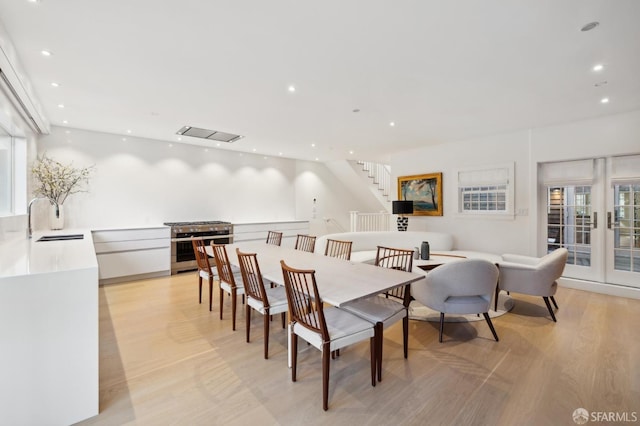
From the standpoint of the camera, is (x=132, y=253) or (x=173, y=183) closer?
(x=132, y=253)

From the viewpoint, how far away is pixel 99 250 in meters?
4.69

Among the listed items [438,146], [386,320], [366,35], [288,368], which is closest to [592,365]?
[386,320]

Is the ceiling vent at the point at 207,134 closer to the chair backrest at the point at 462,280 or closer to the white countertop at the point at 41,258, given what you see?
the white countertop at the point at 41,258

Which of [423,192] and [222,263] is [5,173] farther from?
[423,192]

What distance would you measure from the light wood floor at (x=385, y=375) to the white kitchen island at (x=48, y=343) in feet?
0.80

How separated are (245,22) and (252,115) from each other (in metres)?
2.16

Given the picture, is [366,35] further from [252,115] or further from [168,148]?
[168,148]

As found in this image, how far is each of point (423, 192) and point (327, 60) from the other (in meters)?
4.45

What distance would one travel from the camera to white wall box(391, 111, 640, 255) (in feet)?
14.0

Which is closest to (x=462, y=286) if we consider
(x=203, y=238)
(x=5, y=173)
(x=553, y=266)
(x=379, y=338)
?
(x=379, y=338)

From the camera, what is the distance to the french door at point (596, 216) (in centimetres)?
425

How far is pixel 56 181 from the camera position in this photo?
4570mm

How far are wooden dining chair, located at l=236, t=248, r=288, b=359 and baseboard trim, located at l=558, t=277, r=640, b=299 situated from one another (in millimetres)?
4851

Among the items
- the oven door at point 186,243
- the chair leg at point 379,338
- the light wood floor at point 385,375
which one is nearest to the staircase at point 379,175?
the oven door at point 186,243
